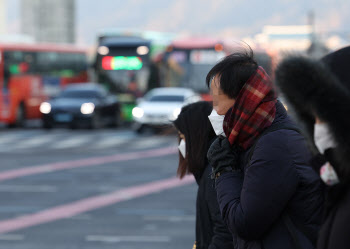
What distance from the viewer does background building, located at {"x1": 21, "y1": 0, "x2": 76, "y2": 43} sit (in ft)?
266

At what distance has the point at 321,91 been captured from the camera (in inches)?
85.4

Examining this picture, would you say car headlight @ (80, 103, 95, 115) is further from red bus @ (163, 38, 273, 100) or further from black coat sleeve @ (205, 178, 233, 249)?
black coat sleeve @ (205, 178, 233, 249)

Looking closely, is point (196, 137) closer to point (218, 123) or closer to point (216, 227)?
point (216, 227)

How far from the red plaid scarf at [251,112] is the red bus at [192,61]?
2647 cm

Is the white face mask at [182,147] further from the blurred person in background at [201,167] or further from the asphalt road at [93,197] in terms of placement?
the asphalt road at [93,197]

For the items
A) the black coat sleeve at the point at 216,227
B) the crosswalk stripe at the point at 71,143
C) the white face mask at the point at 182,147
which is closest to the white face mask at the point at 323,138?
the black coat sleeve at the point at 216,227

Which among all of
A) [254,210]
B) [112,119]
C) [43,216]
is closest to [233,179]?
[254,210]

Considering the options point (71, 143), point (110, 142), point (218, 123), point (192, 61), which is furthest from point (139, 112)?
point (218, 123)

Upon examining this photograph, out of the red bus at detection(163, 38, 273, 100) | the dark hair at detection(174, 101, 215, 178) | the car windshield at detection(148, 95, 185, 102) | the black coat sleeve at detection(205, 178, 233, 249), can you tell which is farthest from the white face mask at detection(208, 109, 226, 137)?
the red bus at detection(163, 38, 273, 100)

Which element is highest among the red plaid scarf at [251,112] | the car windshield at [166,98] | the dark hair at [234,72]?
the dark hair at [234,72]

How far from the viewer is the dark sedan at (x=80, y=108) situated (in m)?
27.4

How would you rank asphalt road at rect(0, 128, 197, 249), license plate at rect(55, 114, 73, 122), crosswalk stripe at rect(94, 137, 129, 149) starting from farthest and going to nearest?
license plate at rect(55, 114, 73, 122) < crosswalk stripe at rect(94, 137, 129, 149) < asphalt road at rect(0, 128, 197, 249)

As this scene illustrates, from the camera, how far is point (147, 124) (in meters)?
26.0

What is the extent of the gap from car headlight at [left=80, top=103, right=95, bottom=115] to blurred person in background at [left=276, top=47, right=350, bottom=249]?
25.5 m
